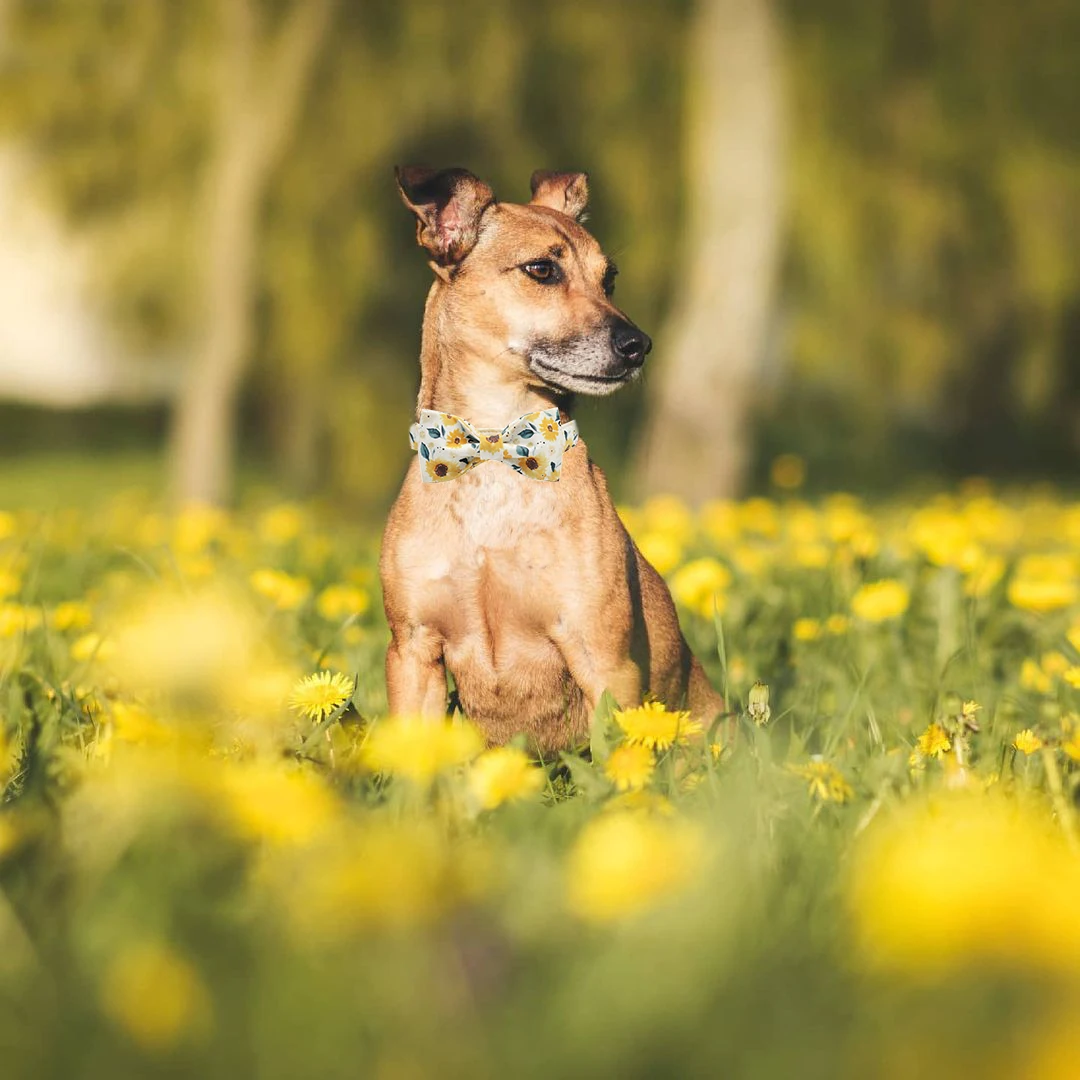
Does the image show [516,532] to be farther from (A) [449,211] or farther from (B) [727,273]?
(B) [727,273]

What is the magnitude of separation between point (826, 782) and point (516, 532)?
887 millimetres

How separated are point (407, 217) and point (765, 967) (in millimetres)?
13113

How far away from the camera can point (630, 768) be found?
1.99 m

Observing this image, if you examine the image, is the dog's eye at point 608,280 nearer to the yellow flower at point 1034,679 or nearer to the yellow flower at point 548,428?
the yellow flower at point 548,428

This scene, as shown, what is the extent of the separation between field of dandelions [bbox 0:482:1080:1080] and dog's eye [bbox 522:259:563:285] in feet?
3.85

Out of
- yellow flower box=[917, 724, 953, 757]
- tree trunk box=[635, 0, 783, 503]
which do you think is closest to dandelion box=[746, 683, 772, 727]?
yellow flower box=[917, 724, 953, 757]

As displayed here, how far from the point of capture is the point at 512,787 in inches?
65.7

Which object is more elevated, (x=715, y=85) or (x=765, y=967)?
(x=715, y=85)

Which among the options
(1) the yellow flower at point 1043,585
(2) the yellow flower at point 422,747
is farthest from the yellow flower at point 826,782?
(1) the yellow flower at point 1043,585

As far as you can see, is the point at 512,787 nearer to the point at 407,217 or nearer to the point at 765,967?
the point at 765,967

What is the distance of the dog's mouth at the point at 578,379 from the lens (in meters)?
2.94

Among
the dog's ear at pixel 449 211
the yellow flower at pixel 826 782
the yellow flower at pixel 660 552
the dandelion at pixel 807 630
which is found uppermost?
the dog's ear at pixel 449 211

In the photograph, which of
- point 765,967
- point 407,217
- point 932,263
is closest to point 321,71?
point 407,217

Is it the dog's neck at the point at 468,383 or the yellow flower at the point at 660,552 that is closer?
the dog's neck at the point at 468,383
